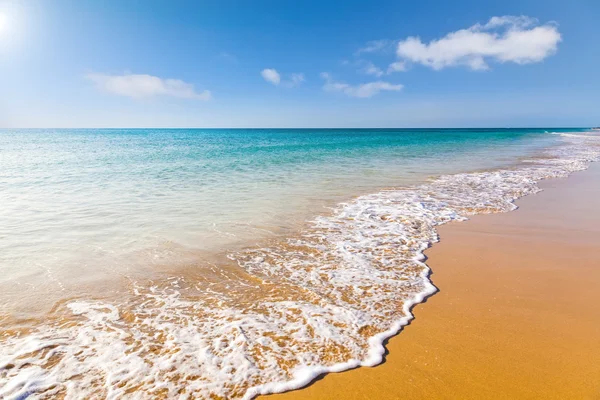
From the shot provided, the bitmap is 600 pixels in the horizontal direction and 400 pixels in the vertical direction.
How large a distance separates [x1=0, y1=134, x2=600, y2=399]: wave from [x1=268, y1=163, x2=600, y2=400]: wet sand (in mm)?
256

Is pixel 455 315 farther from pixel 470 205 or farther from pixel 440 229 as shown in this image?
pixel 470 205

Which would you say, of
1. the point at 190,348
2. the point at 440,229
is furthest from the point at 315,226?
the point at 190,348

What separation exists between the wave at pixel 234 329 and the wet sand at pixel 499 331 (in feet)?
0.84

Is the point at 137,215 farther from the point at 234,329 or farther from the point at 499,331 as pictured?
the point at 499,331

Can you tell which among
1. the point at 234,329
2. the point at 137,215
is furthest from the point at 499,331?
the point at 137,215

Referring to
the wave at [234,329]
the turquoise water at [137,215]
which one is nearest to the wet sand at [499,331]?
the wave at [234,329]

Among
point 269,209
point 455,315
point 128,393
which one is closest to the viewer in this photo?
point 128,393

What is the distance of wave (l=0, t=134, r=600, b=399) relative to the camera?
2869 mm

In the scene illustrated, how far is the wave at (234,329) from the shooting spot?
2869 millimetres

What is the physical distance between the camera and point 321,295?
4332 mm

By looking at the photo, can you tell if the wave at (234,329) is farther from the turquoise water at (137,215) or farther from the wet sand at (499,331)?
the turquoise water at (137,215)

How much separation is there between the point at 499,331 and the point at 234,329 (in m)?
2.94

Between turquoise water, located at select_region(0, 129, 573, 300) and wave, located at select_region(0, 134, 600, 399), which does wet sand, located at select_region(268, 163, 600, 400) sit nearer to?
wave, located at select_region(0, 134, 600, 399)

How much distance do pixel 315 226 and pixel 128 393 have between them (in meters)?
5.15
